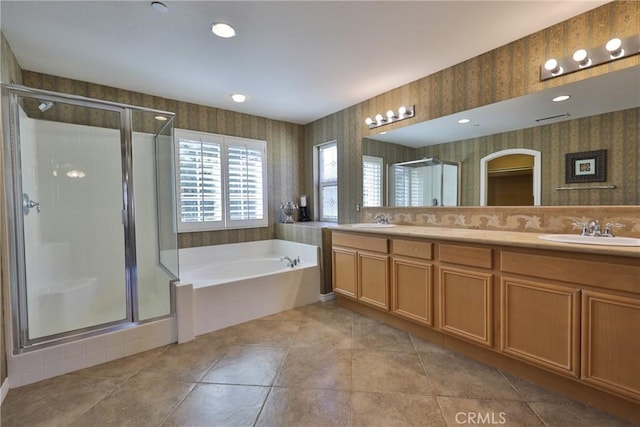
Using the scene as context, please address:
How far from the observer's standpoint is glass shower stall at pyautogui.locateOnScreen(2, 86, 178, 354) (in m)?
1.99

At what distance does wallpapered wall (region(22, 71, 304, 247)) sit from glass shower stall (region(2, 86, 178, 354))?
41cm

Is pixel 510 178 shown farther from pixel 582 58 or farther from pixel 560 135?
pixel 582 58

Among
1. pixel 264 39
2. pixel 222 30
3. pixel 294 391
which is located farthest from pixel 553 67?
pixel 294 391

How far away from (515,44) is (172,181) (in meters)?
3.59

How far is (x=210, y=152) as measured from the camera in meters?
3.70

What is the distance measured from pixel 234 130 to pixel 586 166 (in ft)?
12.2

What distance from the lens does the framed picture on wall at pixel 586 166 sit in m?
1.93

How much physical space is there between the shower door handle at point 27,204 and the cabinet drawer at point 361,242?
2.63 metres

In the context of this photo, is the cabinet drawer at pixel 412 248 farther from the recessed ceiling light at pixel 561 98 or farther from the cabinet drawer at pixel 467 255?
the recessed ceiling light at pixel 561 98

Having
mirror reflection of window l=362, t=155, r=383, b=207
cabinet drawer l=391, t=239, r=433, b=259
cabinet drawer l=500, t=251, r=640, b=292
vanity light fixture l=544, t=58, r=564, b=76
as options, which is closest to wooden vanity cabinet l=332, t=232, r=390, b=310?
cabinet drawer l=391, t=239, r=433, b=259

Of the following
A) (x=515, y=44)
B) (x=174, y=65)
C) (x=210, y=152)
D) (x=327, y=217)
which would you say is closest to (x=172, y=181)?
(x=210, y=152)

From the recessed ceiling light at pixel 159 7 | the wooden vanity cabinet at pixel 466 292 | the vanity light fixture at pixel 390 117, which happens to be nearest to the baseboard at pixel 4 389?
the recessed ceiling light at pixel 159 7

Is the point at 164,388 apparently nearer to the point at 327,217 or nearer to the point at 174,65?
the point at 174,65

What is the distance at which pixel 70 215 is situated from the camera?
2736 millimetres
